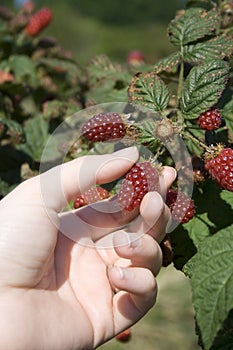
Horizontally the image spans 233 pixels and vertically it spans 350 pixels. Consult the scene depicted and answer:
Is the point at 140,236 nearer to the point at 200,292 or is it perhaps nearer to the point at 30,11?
the point at 200,292

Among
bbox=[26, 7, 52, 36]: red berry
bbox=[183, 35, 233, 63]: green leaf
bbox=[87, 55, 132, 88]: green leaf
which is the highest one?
bbox=[183, 35, 233, 63]: green leaf

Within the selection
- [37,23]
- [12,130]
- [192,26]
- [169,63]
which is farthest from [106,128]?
[37,23]

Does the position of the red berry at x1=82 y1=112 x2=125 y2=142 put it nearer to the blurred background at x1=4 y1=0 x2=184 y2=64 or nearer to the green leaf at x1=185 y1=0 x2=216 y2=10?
the green leaf at x1=185 y1=0 x2=216 y2=10

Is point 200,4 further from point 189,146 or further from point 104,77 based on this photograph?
point 189,146

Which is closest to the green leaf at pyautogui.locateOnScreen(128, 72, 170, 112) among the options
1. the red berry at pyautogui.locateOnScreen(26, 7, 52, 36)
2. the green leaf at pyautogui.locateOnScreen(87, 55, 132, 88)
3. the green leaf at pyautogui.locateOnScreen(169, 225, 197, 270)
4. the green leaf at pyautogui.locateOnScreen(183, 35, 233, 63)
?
the green leaf at pyautogui.locateOnScreen(183, 35, 233, 63)

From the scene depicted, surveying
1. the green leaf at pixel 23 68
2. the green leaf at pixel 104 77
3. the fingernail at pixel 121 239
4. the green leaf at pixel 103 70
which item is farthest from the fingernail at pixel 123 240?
the green leaf at pixel 23 68

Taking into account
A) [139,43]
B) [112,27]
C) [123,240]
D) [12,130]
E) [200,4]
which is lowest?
[112,27]

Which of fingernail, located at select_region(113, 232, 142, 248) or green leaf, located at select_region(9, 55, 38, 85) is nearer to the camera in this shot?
fingernail, located at select_region(113, 232, 142, 248)
